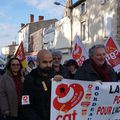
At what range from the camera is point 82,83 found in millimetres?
6191

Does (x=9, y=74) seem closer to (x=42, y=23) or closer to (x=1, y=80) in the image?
(x=1, y=80)

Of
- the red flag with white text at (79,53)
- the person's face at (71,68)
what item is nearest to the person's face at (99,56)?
the person's face at (71,68)

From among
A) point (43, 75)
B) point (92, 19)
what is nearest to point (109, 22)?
point (92, 19)

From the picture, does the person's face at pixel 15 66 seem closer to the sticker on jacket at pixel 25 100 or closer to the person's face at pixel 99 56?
the person's face at pixel 99 56

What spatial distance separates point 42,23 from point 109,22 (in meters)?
49.2

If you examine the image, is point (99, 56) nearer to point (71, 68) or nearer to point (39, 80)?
point (39, 80)

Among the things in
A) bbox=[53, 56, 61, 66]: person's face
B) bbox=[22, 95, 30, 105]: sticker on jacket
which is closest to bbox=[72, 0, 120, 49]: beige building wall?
bbox=[53, 56, 61, 66]: person's face

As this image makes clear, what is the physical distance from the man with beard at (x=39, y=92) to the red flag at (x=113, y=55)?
5260 millimetres

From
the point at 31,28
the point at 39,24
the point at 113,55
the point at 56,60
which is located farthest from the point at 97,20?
the point at 39,24

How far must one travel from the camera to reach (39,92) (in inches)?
227

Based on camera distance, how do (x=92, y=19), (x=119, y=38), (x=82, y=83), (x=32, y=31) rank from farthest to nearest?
1. (x=32, y=31)
2. (x=92, y=19)
3. (x=119, y=38)
4. (x=82, y=83)

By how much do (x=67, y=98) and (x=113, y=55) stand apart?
17.0 ft

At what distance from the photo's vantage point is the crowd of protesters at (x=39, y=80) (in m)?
5.79

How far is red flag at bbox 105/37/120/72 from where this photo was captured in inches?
432
